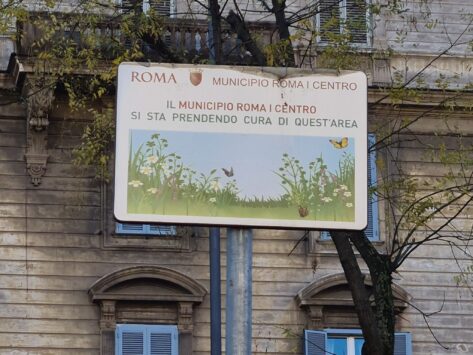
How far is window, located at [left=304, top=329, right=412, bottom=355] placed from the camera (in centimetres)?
2317

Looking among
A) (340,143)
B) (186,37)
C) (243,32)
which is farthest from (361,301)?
(186,37)

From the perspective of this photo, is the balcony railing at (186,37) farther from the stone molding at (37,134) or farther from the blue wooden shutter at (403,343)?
the blue wooden shutter at (403,343)

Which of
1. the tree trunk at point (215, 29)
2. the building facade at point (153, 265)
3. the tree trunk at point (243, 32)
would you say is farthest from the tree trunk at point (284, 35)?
the building facade at point (153, 265)

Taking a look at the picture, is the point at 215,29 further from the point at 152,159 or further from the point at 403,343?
the point at 403,343

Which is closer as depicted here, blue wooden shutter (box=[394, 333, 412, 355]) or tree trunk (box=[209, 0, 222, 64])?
tree trunk (box=[209, 0, 222, 64])

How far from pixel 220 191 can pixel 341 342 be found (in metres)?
13.3

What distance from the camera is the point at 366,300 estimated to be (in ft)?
53.4

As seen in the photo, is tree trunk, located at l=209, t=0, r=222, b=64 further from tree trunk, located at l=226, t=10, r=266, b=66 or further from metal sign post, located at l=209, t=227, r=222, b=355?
metal sign post, located at l=209, t=227, r=222, b=355

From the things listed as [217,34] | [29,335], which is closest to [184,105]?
[217,34]

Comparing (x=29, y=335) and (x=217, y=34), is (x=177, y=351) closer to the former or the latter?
(x=29, y=335)

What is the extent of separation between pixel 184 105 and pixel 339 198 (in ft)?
4.03

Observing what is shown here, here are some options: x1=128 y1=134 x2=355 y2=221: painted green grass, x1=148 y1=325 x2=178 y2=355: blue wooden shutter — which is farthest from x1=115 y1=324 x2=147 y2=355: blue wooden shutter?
x1=128 y1=134 x2=355 y2=221: painted green grass

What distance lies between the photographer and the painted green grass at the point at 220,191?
10.5 metres

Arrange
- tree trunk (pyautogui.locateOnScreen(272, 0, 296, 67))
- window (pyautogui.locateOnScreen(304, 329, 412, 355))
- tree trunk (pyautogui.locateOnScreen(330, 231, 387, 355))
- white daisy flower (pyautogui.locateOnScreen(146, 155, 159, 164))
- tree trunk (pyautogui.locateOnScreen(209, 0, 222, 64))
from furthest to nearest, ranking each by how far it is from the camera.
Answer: window (pyautogui.locateOnScreen(304, 329, 412, 355)), tree trunk (pyautogui.locateOnScreen(272, 0, 296, 67)), tree trunk (pyautogui.locateOnScreen(209, 0, 222, 64)), tree trunk (pyautogui.locateOnScreen(330, 231, 387, 355)), white daisy flower (pyautogui.locateOnScreen(146, 155, 159, 164))
